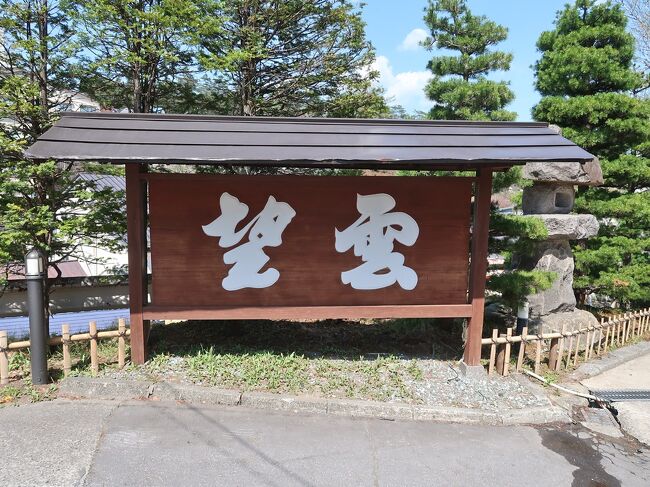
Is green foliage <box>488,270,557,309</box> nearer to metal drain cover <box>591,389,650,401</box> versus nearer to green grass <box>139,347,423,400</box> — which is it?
metal drain cover <box>591,389,650,401</box>

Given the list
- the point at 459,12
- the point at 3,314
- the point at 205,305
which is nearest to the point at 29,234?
the point at 205,305

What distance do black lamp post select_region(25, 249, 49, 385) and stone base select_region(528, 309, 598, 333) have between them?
8122 millimetres

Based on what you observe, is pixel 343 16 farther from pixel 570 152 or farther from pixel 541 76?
pixel 570 152

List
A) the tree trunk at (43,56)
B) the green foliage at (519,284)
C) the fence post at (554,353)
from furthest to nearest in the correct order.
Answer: the green foliage at (519,284) → the fence post at (554,353) → the tree trunk at (43,56)

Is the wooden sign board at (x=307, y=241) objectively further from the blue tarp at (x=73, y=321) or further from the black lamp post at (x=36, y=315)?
the blue tarp at (x=73, y=321)

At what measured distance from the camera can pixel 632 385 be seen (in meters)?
6.59

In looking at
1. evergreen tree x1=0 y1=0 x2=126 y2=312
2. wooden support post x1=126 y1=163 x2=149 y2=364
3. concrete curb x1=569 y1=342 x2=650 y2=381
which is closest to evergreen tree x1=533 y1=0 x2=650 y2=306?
concrete curb x1=569 y1=342 x2=650 y2=381

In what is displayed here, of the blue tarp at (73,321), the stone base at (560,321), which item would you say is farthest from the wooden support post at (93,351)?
the stone base at (560,321)

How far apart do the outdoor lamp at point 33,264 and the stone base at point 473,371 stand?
5647 millimetres

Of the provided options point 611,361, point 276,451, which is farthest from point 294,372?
point 611,361

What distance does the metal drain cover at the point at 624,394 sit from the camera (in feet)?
19.5

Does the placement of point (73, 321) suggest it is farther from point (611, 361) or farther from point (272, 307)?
point (611, 361)

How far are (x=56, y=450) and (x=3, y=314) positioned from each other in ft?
26.0

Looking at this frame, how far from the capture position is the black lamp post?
507 cm
